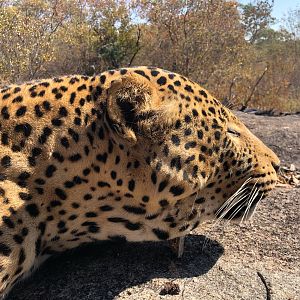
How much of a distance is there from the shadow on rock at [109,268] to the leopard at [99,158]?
0.72ft

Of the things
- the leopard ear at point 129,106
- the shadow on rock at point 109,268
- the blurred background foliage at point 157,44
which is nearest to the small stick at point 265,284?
the shadow on rock at point 109,268

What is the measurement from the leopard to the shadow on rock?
0.22 meters

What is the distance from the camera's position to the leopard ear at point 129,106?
7.78 ft

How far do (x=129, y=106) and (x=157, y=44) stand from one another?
60.2 feet

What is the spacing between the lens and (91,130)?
8.14 feet

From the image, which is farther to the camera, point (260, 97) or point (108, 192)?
point (260, 97)

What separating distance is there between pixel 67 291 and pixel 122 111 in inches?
47.2

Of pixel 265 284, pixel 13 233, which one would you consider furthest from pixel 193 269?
pixel 13 233

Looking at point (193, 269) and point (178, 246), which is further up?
point (178, 246)

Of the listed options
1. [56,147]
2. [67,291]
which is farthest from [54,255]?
[56,147]

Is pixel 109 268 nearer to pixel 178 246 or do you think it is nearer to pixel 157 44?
pixel 178 246

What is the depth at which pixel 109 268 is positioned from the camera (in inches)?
120

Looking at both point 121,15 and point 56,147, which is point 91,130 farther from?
point 121,15

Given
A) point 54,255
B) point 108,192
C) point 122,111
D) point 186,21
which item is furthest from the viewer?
point 186,21
